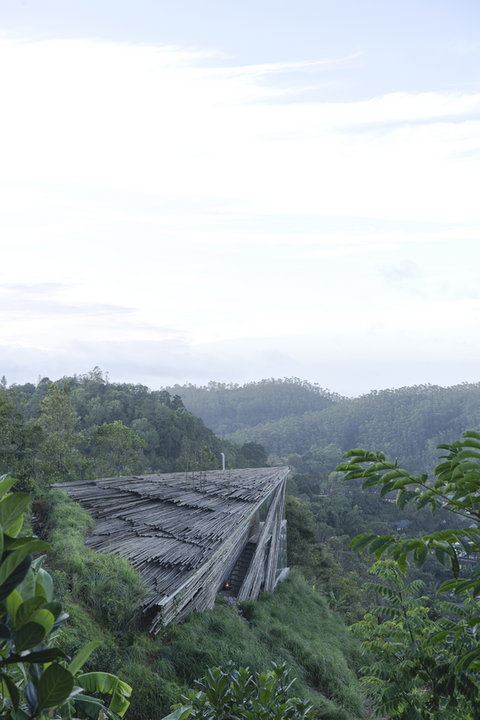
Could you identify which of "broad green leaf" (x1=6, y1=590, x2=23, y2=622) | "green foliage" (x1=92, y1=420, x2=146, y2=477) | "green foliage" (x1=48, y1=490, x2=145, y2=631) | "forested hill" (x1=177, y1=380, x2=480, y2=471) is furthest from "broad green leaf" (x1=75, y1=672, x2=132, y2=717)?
"forested hill" (x1=177, y1=380, x2=480, y2=471)

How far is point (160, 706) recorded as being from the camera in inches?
165

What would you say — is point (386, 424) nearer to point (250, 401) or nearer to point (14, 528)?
point (250, 401)

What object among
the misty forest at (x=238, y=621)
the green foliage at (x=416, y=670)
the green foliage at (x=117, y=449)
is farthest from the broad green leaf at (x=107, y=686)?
the green foliage at (x=117, y=449)

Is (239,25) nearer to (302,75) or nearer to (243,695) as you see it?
(302,75)

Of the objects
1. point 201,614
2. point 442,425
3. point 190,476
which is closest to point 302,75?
point 190,476

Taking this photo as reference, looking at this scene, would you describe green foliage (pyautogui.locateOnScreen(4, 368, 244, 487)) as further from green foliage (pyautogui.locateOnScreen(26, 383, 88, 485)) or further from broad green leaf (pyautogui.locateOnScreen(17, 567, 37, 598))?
broad green leaf (pyautogui.locateOnScreen(17, 567, 37, 598))

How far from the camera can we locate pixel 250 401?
78750mm

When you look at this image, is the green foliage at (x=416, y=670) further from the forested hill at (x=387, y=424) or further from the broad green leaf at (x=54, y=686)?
the forested hill at (x=387, y=424)

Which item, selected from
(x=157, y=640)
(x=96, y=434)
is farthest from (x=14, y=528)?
(x=96, y=434)

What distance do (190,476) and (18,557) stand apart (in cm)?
1063

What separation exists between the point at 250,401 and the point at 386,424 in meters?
22.6

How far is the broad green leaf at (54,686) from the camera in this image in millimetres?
883

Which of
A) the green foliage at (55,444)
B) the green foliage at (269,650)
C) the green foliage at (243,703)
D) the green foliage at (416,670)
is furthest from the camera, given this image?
the green foliage at (55,444)

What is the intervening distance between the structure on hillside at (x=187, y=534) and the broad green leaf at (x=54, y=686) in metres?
4.52
